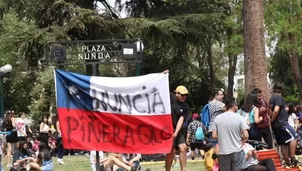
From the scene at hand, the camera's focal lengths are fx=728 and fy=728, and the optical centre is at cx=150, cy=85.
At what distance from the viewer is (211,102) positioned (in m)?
14.3

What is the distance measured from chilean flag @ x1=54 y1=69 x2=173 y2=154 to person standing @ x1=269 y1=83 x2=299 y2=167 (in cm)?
367

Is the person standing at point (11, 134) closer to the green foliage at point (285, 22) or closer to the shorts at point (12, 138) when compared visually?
the shorts at point (12, 138)

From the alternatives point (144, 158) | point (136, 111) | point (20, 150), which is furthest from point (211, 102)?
point (144, 158)

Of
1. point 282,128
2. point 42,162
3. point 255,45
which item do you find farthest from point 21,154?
point 282,128

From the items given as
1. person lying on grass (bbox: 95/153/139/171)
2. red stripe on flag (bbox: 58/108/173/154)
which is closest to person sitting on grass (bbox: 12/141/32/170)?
person lying on grass (bbox: 95/153/139/171)

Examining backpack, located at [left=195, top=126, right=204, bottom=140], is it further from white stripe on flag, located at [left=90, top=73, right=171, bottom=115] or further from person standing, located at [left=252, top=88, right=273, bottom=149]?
white stripe on flag, located at [left=90, top=73, right=171, bottom=115]

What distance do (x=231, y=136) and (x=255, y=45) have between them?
5.79 m

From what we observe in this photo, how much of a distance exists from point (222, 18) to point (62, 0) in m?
6.98

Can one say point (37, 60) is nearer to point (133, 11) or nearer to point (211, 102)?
point (133, 11)

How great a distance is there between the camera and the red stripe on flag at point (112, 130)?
36.7 ft

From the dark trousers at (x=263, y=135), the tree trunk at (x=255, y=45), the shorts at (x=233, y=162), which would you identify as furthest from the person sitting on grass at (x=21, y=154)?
the shorts at (x=233, y=162)

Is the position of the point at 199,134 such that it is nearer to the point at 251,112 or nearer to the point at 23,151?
the point at 23,151

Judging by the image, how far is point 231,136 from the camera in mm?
11422

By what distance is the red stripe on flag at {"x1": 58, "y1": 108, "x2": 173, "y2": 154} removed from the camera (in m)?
11.2
